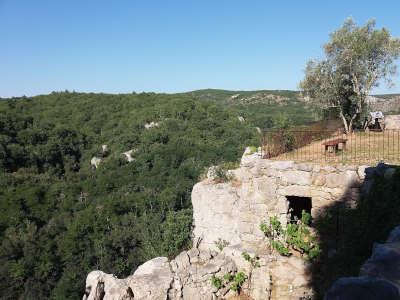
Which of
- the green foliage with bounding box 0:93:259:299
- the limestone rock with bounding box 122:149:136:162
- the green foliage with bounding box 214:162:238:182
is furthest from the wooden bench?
the limestone rock with bounding box 122:149:136:162

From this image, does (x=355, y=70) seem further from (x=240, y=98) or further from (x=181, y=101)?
(x=240, y=98)

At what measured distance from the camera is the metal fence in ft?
35.4

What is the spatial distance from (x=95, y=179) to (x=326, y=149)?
1703 inches

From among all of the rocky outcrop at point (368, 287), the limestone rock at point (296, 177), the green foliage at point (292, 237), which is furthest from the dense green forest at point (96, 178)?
the rocky outcrop at point (368, 287)

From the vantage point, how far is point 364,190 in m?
8.66

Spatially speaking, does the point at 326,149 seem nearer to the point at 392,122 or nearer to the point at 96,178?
the point at 392,122

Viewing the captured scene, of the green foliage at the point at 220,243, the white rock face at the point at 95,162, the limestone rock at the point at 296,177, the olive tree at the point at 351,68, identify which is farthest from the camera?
the white rock face at the point at 95,162

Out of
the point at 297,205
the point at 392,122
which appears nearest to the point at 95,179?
the point at 392,122

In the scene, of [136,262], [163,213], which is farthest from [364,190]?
[163,213]

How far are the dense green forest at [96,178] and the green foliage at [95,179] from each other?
0.42 feet

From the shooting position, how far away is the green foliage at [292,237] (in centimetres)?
875

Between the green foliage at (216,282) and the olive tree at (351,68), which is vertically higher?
the olive tree at (351,68)

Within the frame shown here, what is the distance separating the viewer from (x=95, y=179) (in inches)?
2004

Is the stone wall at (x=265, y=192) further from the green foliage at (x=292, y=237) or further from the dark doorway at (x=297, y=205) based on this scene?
the dark doorway at (x=297, y=205)
